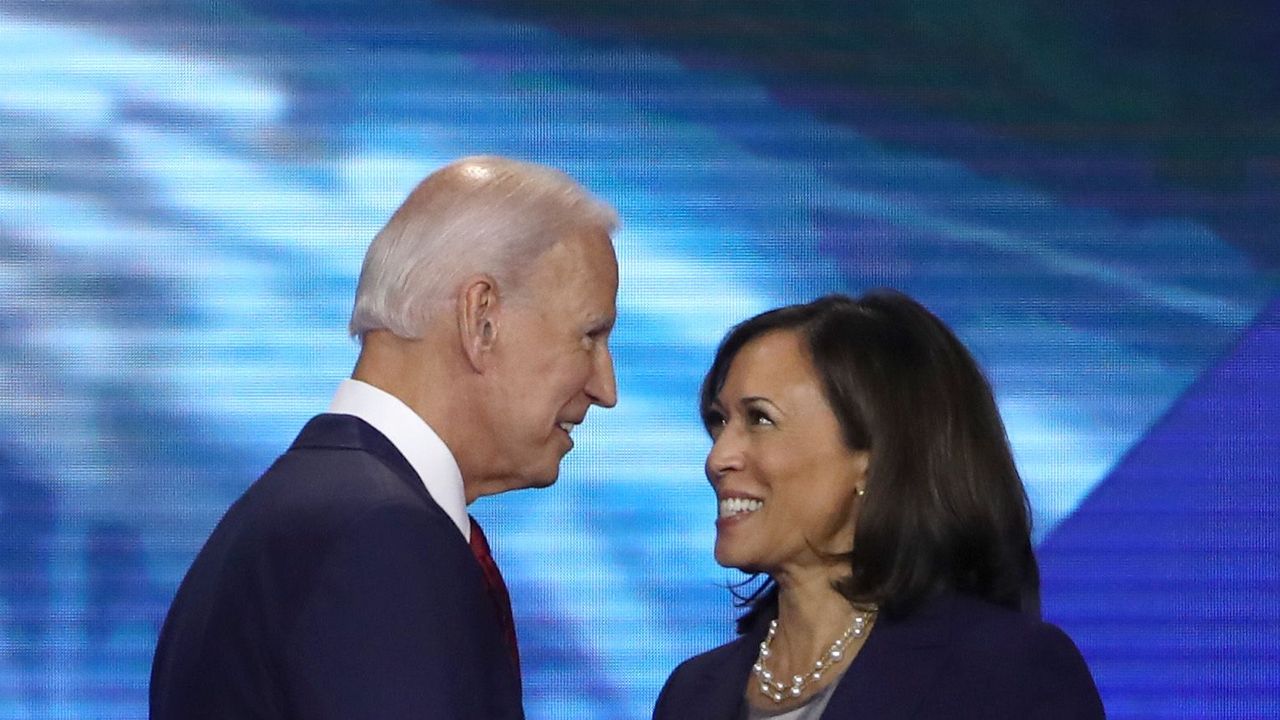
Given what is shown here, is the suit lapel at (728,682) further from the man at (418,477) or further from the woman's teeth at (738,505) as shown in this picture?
the man at (418,477)

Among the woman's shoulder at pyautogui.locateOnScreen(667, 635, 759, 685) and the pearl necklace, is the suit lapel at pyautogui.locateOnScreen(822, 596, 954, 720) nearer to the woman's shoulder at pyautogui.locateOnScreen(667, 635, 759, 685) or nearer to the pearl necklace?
the pearl necklace

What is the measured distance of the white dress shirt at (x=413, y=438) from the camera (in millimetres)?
1752

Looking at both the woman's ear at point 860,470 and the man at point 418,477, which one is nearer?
the man at point 418,477

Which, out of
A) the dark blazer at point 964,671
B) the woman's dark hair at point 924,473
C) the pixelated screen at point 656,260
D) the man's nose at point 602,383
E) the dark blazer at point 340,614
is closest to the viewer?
the dark blazer at point 340,614

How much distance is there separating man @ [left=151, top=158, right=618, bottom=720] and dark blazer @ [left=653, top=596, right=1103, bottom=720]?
2.38ft

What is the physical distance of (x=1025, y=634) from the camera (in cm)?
252

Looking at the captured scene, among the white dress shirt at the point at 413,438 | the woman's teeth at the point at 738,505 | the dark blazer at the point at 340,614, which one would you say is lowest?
the woman's teeth at the point at 738,505

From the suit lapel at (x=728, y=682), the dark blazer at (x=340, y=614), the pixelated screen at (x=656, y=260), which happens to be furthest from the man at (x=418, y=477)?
the pixelated screen at (x=656, y=260)

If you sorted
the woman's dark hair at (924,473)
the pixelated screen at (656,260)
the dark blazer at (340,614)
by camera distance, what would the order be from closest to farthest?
1. the dark blazer at (340,614)
2. the woman's dark hair at (924,473)
3. the pixelated screen at (656,260)

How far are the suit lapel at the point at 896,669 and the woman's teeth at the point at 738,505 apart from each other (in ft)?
0.84

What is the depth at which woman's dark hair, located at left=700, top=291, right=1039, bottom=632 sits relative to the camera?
A: 102 inches

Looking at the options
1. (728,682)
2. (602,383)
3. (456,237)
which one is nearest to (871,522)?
(728,682)

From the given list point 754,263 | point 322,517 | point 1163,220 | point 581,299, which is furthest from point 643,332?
point 322,517

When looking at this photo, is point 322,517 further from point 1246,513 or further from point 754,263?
point 1246,513
